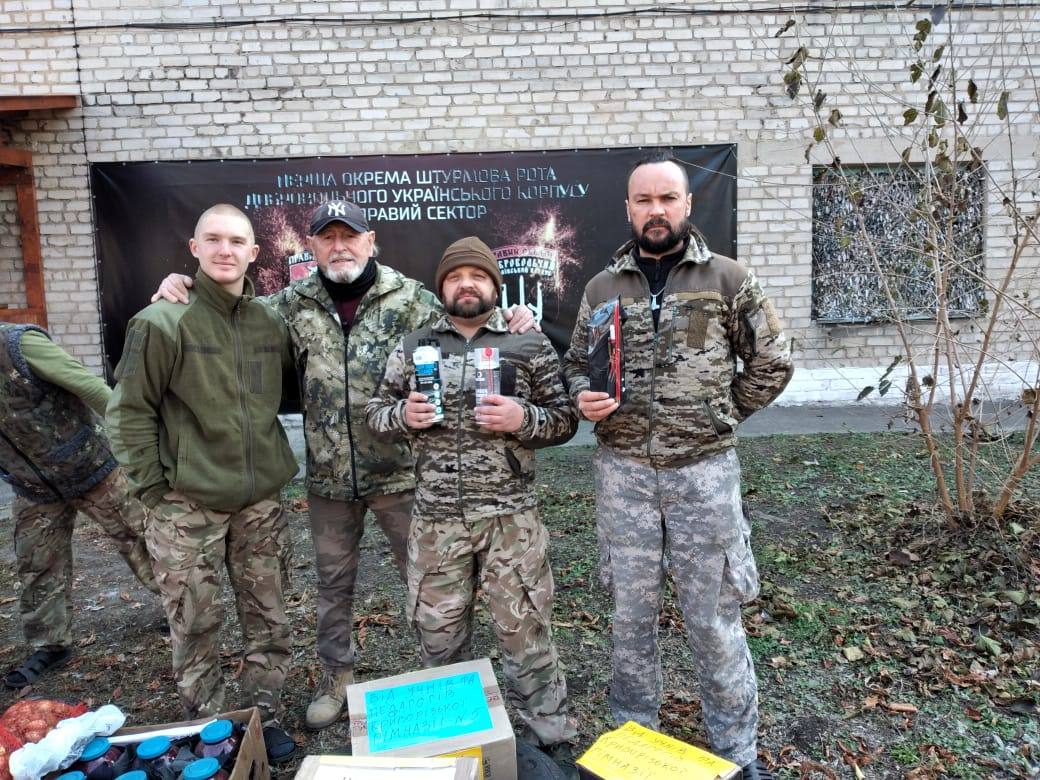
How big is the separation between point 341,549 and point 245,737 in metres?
0.92

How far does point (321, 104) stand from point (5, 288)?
3.62 meters

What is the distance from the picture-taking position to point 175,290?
263cm

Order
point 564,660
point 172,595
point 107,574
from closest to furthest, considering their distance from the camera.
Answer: point 172,595 → point 564,660 → point 107,574

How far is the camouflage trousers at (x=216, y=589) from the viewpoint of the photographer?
2588 mm

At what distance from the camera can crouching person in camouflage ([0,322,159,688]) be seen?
121 inches

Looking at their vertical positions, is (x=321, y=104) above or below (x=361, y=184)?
above

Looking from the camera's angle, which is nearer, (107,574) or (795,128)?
(107,574)

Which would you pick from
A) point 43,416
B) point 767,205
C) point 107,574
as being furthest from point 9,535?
point 767,205

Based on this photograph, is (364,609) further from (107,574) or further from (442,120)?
(442,120)

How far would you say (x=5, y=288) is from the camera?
23.8 feet

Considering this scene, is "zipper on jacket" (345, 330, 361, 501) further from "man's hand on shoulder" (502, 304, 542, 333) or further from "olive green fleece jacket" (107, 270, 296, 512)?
"man's hand on shoulder" (502, 304, 542, 333)

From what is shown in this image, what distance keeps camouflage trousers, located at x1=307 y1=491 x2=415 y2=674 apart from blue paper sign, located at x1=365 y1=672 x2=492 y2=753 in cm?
71

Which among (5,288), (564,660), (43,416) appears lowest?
(564,660)

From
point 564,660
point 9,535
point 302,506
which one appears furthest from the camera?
point 302,506
